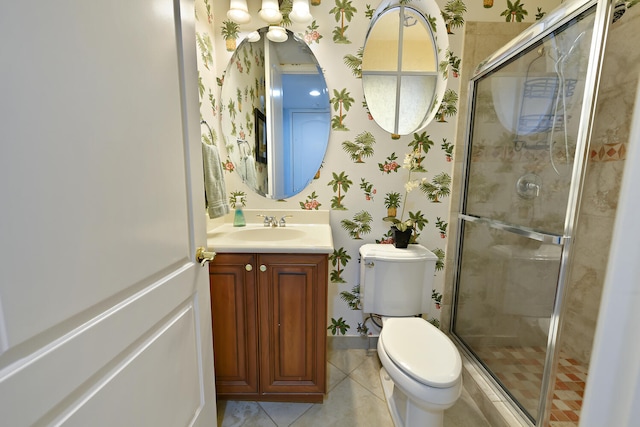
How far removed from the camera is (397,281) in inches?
59.0

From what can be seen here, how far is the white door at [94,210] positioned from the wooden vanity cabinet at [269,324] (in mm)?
431

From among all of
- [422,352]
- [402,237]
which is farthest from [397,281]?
[422,352]

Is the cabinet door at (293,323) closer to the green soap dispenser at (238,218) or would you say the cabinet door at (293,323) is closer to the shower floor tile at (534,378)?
the green soap dispenser at (238,218)

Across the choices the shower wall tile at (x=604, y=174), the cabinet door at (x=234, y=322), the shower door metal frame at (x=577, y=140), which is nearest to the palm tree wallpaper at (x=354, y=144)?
the shower door metal frame at (x=577, y=140)

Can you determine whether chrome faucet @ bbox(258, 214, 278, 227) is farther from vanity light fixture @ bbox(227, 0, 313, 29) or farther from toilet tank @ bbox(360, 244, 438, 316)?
vanity light fixture @ bbox(227, 0, 313, 29)

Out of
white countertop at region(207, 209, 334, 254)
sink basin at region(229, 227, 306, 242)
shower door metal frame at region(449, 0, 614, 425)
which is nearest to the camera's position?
shower door metal frame at region(449, 0, 614, 425)

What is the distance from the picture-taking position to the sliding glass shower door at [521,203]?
114 centimetres

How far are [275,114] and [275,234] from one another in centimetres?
77

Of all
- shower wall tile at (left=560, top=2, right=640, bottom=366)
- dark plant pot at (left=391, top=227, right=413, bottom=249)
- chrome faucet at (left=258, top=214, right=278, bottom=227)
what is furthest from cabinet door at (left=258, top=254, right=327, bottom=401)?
shower wall tile at (left=560, top=2, right=640, bottom=366)

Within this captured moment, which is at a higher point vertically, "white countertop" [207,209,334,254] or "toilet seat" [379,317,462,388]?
"white countertop" [207,209,334,254]

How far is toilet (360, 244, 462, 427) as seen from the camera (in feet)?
3.24

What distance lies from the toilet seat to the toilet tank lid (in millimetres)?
339

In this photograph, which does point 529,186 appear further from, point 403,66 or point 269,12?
point 269,12

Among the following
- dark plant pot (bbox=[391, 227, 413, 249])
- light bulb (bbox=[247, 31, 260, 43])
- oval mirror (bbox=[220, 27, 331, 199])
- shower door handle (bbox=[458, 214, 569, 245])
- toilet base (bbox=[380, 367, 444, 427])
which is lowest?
toilet base (bbox=[380, 367, 444, 427])
